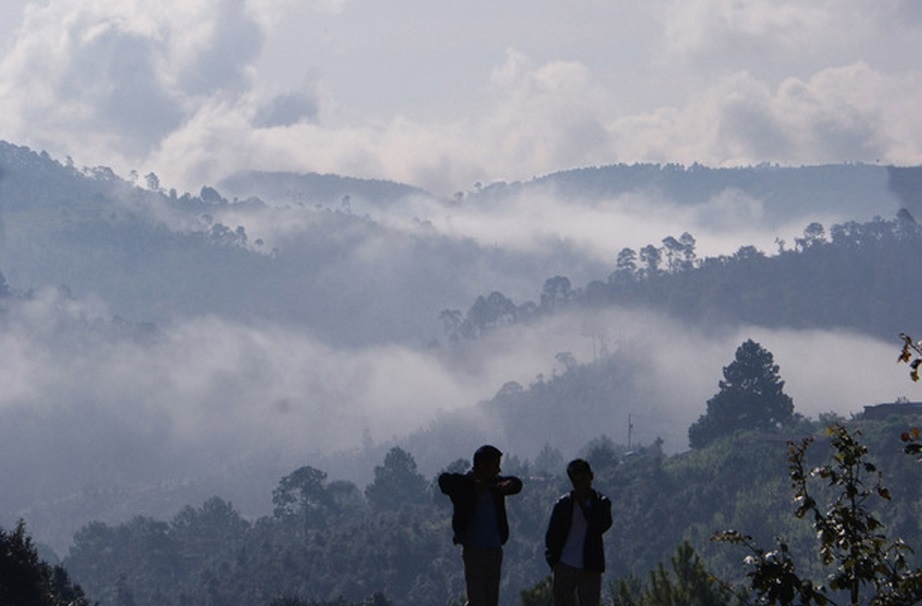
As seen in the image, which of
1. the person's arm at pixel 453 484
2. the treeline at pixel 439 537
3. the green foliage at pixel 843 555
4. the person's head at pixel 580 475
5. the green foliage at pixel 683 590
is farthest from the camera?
the treeline at pixel 439 537

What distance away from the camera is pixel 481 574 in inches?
542

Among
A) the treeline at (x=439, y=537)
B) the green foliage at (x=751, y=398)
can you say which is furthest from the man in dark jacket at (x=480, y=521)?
the green foliage at (x=751, y=398)

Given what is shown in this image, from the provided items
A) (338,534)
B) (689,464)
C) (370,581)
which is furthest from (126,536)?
(689,464)

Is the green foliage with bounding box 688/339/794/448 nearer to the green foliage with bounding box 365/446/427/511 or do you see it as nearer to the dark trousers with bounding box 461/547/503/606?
the green foliage with bounding box 365/446/427/511

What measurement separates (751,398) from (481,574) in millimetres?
166646

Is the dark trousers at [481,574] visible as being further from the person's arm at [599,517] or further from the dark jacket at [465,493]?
the person's arm at [599,517]

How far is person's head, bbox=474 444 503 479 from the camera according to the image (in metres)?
13.6

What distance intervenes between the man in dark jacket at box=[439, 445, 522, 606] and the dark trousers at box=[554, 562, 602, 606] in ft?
1.79

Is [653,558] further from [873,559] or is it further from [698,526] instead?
[873,559]

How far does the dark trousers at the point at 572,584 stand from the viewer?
13758mm

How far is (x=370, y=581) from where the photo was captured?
152 m

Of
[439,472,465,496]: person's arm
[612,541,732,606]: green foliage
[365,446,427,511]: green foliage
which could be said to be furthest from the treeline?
[439,472,465,496]: person's arm

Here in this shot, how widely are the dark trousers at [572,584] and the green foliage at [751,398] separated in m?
164

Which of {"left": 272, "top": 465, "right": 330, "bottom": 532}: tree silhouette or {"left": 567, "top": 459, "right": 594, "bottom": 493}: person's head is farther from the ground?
{"left": 272, "top": 465, "right": 330, "bottom": 532}: tree silhouette
